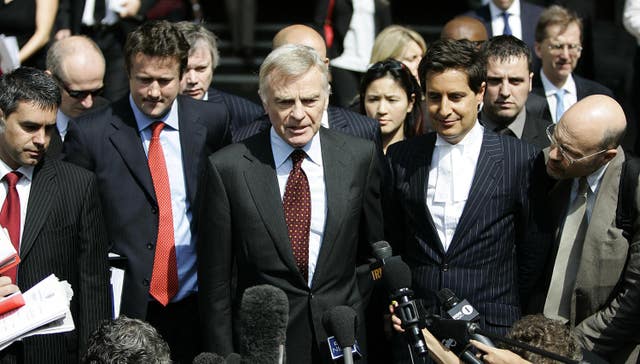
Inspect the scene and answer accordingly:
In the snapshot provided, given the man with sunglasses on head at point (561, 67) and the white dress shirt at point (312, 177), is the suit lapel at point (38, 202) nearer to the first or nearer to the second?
the white dress shirt at point (312, 177)

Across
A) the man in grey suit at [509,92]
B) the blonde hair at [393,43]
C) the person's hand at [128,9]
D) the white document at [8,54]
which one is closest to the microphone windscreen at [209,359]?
the man in grey suit at [509,92]

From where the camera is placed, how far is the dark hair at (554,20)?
24.8 feet

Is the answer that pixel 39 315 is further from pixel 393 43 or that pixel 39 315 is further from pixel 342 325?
pixel 393 43

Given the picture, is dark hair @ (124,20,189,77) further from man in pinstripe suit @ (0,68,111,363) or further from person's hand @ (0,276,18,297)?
person's hand @ (0,276,18,297)

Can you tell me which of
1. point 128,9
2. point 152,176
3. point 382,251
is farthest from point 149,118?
point 128,9

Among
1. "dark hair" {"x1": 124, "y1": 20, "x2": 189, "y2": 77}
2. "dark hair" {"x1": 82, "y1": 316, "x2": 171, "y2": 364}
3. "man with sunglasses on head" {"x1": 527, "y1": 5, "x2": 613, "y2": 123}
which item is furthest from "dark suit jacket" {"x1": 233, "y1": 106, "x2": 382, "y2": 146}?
"dark hair" {"x1": 82, "y1": 316, "x2": 171, "y2": 364}

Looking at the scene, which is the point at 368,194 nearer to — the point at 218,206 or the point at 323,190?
the point at 323,190

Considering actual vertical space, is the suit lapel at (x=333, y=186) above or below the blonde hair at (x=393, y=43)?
below

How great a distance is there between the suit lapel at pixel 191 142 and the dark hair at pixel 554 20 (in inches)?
116

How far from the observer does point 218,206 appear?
201 inches

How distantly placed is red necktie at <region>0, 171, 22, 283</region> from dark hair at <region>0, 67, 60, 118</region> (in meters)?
0.30

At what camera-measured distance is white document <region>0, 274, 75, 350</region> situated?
470 cm

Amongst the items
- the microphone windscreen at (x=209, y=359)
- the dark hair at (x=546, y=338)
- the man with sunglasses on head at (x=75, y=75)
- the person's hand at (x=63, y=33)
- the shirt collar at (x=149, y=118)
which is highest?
the person's hand at (x=63, y=33)

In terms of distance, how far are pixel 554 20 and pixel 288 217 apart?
3.26 metres
